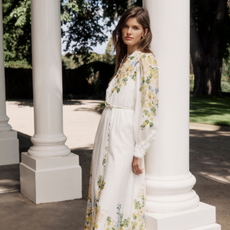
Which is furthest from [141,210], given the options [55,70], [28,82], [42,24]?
[28,82]

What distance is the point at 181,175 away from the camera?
263cm

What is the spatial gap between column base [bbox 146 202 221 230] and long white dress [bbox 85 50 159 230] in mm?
94

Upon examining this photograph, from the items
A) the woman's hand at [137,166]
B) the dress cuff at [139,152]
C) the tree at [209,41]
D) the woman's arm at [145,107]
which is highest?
the tree at [209,41]

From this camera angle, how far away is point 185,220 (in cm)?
255

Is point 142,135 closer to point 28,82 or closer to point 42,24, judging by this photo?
point 42,24

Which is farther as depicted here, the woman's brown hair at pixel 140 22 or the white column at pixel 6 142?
the white column at pixel 6 142

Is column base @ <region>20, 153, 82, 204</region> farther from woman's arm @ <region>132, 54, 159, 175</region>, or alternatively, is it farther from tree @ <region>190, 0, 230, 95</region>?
tree @ <region>190, 0, 230, 95</region>

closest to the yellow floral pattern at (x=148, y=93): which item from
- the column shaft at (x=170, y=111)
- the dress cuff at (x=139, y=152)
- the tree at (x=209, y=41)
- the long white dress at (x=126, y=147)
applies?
the long white dress at (x=126, y=147)

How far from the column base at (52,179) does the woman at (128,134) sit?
80.6 inches

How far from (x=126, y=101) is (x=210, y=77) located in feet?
73.5

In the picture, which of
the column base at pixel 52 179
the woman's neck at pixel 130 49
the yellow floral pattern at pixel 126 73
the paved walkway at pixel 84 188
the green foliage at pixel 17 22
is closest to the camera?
the yellow floral pattern at pixel 126 73

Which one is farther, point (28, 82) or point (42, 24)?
point (28, 82)

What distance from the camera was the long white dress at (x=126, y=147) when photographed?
7.52 ft

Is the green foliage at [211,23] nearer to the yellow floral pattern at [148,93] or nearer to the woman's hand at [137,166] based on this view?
the yellow floral pattern at [148,93]
